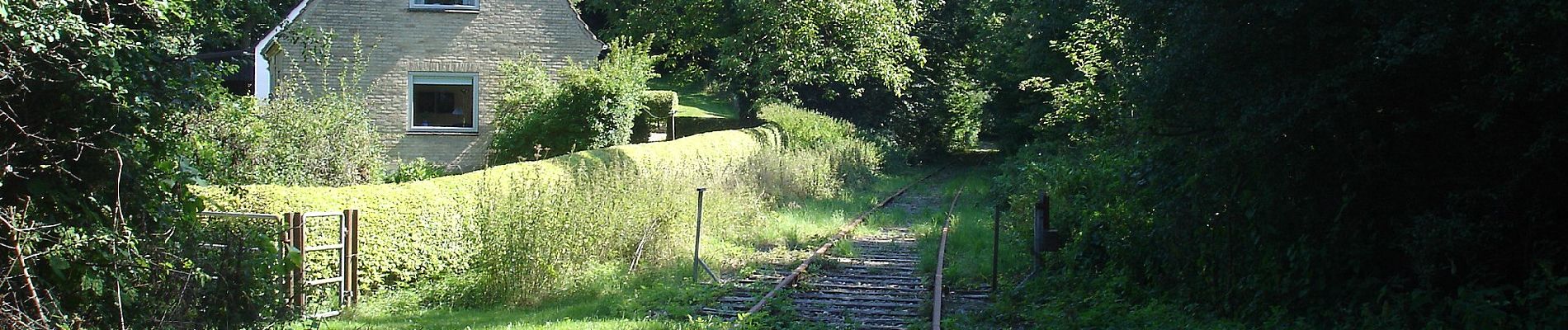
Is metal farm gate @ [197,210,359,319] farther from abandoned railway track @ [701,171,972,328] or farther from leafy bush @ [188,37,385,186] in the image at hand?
abandoned railway track @ [701,171,972,328]

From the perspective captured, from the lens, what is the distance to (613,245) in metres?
13.0

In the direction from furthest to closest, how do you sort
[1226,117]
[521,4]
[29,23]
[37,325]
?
[521,4] → [1226,117] → [37,325] → [29,23]

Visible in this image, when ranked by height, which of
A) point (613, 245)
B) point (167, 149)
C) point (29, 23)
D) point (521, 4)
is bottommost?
point (613, 245)

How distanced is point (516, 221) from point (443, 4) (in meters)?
13.3

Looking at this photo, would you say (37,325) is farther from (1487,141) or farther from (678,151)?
(678,151)

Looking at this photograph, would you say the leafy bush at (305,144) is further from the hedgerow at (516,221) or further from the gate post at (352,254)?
the gate post at (352,254)

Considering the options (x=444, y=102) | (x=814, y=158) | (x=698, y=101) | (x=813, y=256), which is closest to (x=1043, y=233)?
(x=813, y=256)

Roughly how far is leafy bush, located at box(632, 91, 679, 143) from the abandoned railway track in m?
11.8

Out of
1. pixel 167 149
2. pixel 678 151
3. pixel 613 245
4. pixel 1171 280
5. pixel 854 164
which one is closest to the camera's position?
pixel 167 149

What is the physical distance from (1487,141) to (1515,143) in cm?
15

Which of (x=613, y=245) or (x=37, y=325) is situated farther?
(x=613, y=245)

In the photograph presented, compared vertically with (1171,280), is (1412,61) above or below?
above

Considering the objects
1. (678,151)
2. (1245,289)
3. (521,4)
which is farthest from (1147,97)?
(521,4)

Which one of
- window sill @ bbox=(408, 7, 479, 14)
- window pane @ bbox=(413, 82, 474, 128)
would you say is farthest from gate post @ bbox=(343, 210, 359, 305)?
window pane @ bbox=(413, 82, 474, 128)
